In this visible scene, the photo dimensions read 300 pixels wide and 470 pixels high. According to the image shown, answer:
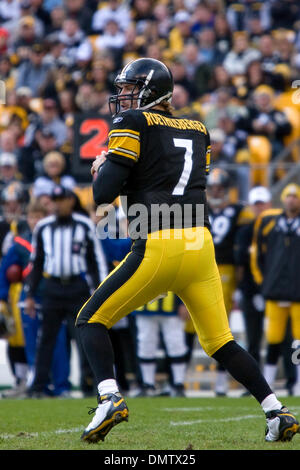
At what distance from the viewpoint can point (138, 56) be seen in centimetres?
1414

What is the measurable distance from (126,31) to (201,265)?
1073 cm

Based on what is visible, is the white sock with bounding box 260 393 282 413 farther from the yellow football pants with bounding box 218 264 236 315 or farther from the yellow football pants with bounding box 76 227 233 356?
the yellow football pants with bounding box 218 264 236 315

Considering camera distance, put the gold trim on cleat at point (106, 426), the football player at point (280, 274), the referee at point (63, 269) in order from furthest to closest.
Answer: the football player at point (280, 274) → the referee at point (63, 269) → the gold trim on cleat at point (106, 426)

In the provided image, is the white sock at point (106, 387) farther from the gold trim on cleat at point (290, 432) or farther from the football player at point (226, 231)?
the football player at point (226, 231)

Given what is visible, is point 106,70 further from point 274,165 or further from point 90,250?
point 90,250

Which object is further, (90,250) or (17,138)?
(17,138)

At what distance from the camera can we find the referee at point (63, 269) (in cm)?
834

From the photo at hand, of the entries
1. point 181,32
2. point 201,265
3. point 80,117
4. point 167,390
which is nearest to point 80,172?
point 80,117

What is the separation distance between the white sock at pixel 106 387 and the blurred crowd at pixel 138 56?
507 centimetres

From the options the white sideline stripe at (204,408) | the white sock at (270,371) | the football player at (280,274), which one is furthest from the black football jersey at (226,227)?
the white sideline stripe at (204,408)

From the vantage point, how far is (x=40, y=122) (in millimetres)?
12664

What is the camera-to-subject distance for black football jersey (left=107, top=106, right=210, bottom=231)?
174 inches

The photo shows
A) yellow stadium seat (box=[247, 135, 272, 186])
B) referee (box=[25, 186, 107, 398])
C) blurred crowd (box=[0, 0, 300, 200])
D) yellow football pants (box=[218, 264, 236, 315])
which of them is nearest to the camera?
referee (box=[25, 186, 107, 398])

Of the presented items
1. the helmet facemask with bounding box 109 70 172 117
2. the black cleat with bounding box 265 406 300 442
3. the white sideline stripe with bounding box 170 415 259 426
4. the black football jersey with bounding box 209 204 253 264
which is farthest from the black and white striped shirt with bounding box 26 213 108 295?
the black cleat with bounding box 265 406 300 442
